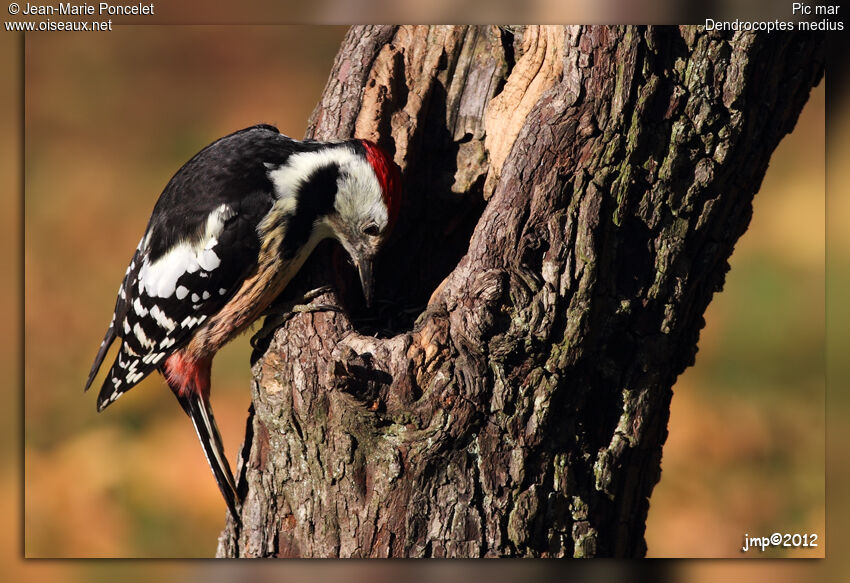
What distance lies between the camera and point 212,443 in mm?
2521

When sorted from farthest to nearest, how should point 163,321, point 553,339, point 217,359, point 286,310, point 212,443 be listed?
point 217,359 → point 212,443 → point 163,321 → point 286,310 → point 553,339

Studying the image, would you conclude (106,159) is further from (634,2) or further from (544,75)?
(634,2)

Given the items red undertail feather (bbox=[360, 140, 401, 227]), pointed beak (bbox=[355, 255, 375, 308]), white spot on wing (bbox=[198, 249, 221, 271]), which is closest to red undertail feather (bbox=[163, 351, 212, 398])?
white spot on wing (bbox=[198, 249, 221, 271])

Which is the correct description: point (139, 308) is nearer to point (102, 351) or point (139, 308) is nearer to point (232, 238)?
point (102, 351)

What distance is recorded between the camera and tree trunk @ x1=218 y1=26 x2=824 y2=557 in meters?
1.97

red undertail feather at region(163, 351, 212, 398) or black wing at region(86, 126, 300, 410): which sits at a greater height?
black wing at region(86, 126, 300, 410)

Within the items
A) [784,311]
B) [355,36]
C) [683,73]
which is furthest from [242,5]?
[784,311]

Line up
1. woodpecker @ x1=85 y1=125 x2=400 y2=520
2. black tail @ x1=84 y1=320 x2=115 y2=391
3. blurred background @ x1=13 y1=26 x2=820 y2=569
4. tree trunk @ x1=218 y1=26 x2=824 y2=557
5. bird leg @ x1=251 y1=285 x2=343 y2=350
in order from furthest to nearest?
black tail @ x1=84 y1=320 x2=115 y2=391, woodpecker @ x1=85 y1=125 x2=400 y2=520, bird leg @ x1=251 y1=285 x2=343 y2=350, blurred background @ x1=13 y1=26 x2=820 y2=569, tree trunk @ x1=218 y1=26 x2=824 y2=557

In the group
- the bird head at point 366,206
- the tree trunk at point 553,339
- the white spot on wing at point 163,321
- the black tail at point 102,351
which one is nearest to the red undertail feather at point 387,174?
the bird head at point 366,206

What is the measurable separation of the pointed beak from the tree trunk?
23cm

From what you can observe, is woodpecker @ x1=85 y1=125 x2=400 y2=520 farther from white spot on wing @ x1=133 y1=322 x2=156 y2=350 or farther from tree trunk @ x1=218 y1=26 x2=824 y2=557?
tree trunk @ x1=218 y1=26 x2=824 y2=557

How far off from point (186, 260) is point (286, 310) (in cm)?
39

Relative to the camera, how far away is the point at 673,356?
7.28 feet

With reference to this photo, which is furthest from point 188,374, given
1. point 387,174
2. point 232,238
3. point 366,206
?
point 387,174
